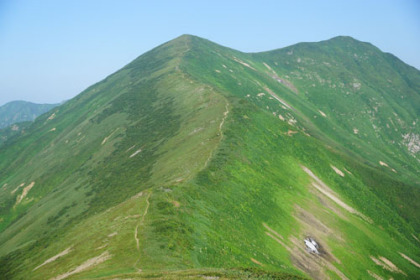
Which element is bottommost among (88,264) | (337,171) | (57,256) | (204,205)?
(337,171)

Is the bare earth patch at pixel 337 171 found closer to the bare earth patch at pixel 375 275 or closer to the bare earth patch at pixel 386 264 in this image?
the bare earth patch at pixel 386 264

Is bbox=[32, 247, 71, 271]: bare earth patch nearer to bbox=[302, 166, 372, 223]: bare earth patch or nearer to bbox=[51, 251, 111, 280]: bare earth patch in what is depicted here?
bbox=[51, 251, 111, 280]: bare earth patch

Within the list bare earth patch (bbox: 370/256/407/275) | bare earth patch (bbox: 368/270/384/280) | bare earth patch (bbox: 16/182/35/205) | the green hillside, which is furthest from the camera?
bare earth patch (bbox: 16/182/35/205)

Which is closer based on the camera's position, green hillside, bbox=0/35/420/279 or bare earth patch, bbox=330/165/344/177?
green hillside, bbox=0/35/420/279

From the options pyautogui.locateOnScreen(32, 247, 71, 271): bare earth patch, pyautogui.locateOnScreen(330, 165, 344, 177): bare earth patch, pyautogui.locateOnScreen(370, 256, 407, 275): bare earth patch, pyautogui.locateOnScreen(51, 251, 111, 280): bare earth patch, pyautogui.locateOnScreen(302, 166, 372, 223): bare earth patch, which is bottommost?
pyautogui.locateOnScreen(370, 256, 407, 275): bare earth patch

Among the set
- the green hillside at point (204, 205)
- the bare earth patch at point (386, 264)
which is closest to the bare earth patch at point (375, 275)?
the green hillside at point (204, 205)

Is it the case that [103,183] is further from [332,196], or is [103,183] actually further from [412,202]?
[412,202]

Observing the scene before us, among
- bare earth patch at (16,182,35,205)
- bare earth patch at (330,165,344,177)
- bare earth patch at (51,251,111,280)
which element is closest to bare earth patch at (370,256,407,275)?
bare earth patch at (330,165,344,177)

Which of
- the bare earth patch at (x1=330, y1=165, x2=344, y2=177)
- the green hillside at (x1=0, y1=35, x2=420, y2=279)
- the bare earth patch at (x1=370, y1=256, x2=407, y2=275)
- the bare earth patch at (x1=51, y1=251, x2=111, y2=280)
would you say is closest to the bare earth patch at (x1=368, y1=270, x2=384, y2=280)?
the green hillside at (x1=0, y1=35, x2=420, y2=279)

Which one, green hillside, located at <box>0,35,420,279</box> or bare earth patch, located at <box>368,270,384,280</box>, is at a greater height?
green hillside, located at <box>0,35,420,279</box>

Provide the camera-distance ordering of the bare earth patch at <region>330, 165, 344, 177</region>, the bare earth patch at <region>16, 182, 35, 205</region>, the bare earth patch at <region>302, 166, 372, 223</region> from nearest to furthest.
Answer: the bare earth patch at <region>302, 166, 372, 223</region>, the bare earth patch at <region>330, 165, 344, 177</region>, the bare earth patch at <region>16, 182, 35, 205</region>

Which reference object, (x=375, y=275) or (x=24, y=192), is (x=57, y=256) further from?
(x=24, y=192)

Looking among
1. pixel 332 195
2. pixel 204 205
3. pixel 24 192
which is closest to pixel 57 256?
pixel 204 205

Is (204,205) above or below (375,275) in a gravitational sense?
above
